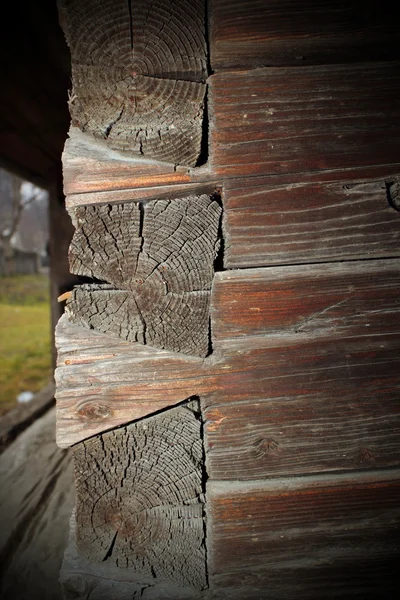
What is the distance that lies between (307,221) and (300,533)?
0.83 m

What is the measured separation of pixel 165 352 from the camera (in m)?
0.96

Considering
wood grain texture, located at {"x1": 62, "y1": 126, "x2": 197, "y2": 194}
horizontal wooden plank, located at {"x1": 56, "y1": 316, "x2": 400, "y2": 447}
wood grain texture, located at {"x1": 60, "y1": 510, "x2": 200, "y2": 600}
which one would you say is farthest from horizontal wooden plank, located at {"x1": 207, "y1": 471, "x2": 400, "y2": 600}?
wood grain texture, located at {"x1": 62, "y1": 126, "x2": 197, "y2": 194}

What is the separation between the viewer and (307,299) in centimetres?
95

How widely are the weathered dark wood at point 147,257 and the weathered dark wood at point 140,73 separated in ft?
0.47

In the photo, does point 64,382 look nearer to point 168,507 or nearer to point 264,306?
point 168,507

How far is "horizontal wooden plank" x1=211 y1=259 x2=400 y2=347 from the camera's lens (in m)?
0.95

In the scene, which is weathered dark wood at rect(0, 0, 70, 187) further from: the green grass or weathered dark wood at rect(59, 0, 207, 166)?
the green grass

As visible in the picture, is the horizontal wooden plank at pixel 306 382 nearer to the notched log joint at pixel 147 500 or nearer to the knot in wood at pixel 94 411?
the notched log joint at pixel 147 500

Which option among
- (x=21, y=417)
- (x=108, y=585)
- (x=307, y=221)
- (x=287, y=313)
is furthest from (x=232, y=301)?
(x=21, y=417)

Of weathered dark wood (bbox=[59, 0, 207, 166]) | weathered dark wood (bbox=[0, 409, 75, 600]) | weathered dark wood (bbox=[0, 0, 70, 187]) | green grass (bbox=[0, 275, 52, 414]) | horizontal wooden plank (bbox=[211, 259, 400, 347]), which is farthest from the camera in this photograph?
green grass (bbox=[0, 275, 52, 414])

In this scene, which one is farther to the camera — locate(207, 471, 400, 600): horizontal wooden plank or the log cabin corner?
locate(207, 471, 400, 600): horizontal wooden plank

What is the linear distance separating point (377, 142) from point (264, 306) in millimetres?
491

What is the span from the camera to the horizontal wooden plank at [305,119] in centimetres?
91

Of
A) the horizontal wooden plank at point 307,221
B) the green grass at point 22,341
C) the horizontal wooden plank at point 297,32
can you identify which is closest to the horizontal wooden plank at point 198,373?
the horizontal wooden plank at point 307,221
